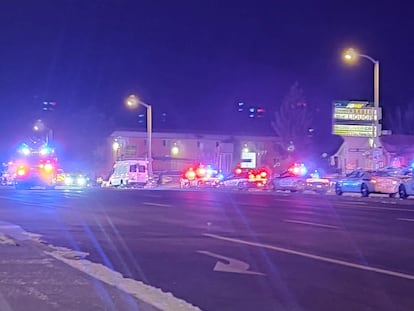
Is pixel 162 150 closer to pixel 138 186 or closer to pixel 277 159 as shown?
pixel 277 159

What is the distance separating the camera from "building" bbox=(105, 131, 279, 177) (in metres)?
91.3

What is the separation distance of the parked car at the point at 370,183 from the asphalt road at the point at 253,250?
1048 centimetres

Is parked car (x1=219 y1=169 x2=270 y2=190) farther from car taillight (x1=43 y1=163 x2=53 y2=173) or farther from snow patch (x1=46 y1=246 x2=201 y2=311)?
snow patch (x1=46 y1=246 x2=201 y2=311)

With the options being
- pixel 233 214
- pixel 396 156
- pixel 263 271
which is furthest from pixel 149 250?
pixel 396 156

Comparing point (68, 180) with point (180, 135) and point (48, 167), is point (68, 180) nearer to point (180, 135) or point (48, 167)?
point (48, 167)

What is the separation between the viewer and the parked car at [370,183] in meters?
36.9

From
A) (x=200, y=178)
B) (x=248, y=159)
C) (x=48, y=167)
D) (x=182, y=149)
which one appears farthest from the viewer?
(x=182, y=149)

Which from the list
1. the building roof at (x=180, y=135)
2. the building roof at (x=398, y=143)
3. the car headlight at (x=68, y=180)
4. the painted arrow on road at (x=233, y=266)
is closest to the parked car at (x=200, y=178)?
the car headlight at (x=68, y=180)

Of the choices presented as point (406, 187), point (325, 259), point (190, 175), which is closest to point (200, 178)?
point (190, 175)

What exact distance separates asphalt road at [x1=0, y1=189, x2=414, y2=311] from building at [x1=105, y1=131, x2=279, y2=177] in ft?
212

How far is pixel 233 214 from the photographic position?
2423 centimetres

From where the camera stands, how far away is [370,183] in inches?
1503

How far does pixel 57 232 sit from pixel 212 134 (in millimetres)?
76576

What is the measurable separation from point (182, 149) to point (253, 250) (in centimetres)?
7888
